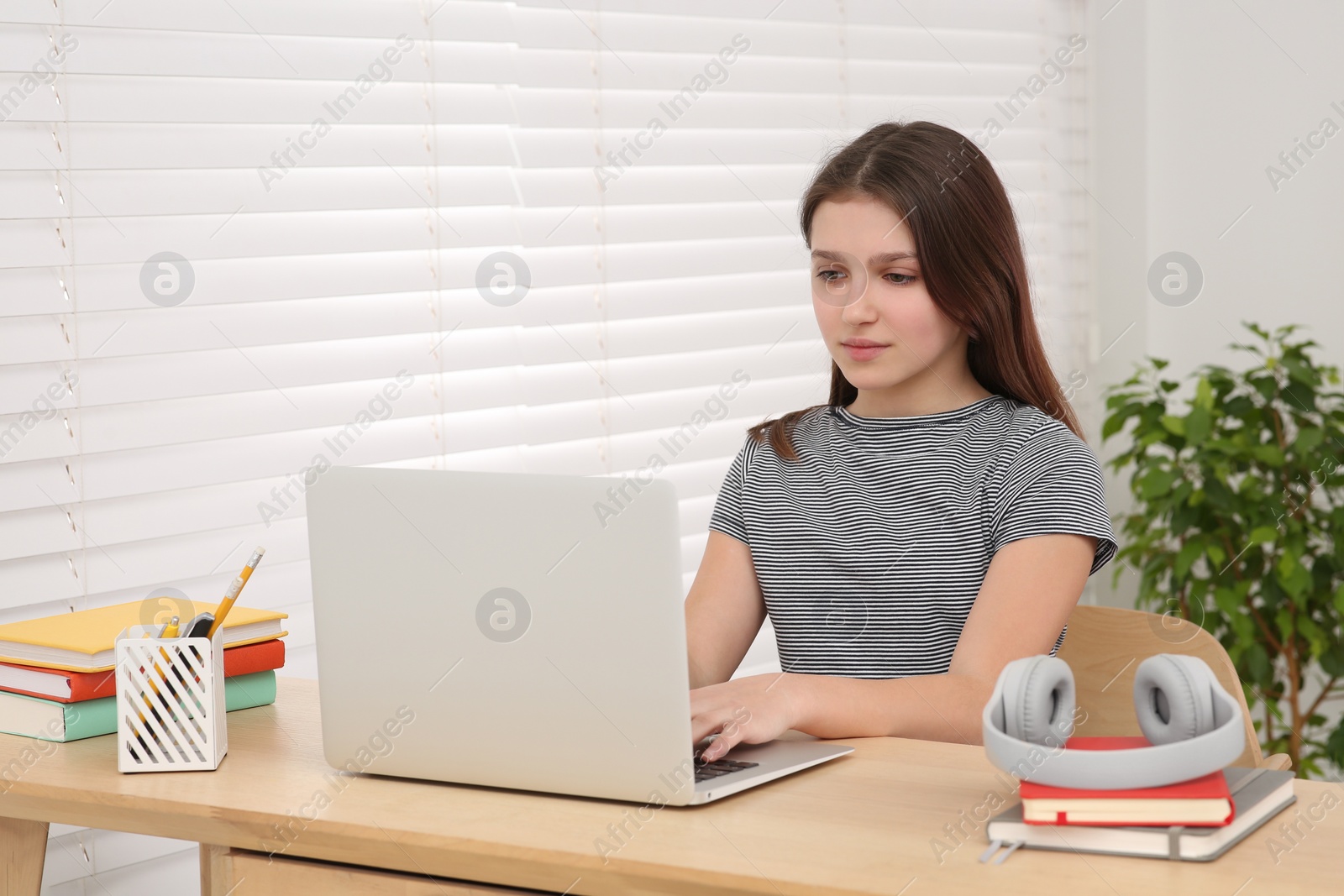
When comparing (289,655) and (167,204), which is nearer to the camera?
(167,204)

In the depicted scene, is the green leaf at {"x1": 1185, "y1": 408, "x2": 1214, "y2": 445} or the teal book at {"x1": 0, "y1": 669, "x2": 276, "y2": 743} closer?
the teal book at {"x1": 0, "y1": 669, "x2": 276, "y2": 743}

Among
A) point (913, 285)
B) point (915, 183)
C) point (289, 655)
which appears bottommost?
point (289, 655)

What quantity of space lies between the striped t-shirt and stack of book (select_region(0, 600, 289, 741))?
607 mm

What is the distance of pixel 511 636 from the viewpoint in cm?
97

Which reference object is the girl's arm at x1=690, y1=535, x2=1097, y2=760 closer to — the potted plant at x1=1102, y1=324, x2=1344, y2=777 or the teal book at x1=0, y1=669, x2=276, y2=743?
the teal book at x1=0, y1=669, x2=276, y2=743

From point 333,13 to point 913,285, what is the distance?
1099mm

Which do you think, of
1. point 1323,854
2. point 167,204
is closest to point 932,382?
point 1323,854

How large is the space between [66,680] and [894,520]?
37.2 inches

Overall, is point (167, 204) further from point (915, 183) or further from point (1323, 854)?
point (1323, 854)

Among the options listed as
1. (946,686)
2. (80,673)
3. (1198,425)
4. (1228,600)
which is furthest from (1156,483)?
(80,673)

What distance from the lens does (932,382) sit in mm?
1606

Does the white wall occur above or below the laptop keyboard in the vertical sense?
above

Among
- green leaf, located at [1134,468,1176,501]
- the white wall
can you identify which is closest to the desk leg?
green leaf, located at [1134,468,1176,501]

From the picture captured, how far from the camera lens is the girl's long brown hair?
146cm
